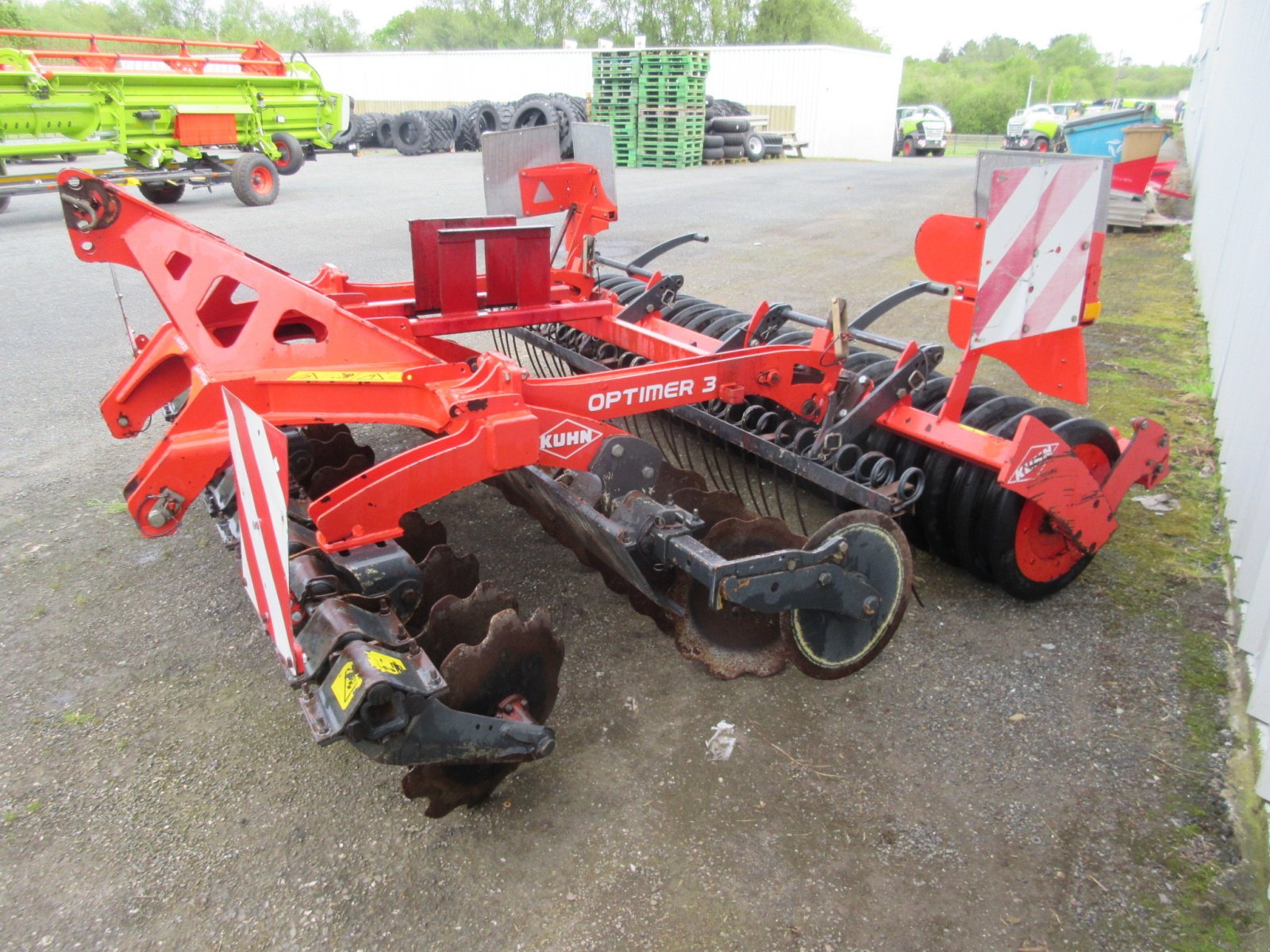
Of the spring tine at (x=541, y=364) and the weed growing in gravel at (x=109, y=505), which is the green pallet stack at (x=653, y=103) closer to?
the spring tine at (x=541, y=364)

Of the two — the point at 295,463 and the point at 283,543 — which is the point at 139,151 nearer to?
the point at 295,463

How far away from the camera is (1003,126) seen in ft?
182

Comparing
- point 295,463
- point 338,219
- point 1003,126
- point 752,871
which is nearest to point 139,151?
point 338,219

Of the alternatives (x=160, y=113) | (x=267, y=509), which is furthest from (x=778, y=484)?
(x=160, y=113)

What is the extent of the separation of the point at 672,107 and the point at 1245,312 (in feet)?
57.8

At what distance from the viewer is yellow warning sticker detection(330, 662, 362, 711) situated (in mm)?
1962

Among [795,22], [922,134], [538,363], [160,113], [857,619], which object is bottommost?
[538,363]

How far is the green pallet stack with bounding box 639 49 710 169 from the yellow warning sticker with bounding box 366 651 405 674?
20178 mm

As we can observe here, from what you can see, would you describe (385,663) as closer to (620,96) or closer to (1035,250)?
(1035,250)

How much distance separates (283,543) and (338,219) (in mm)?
11256

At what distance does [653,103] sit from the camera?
2070cm

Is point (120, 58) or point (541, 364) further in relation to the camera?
point (120, 58)

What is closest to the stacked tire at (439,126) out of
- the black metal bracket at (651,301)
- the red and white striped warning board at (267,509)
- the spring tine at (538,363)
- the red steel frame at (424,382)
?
the spring tine at (538,363)

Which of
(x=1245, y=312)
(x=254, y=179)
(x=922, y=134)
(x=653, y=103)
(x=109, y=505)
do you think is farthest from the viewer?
(x=922, y=134)
